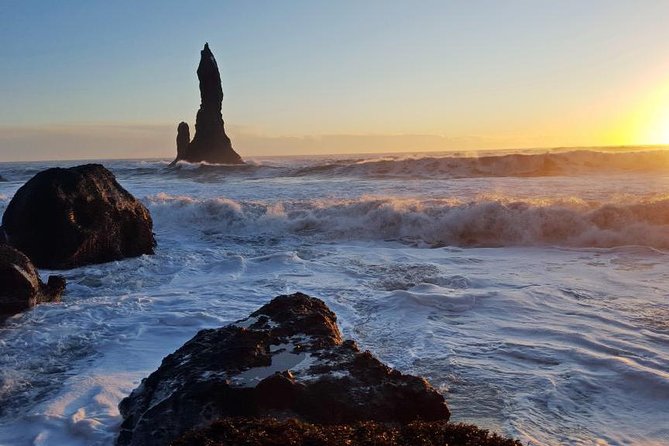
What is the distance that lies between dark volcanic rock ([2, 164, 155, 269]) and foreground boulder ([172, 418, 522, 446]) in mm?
7515

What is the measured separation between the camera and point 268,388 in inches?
117

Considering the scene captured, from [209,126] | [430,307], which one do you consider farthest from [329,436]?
[209,126]

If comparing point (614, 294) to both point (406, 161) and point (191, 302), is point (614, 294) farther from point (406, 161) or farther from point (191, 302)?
point (406, 161)

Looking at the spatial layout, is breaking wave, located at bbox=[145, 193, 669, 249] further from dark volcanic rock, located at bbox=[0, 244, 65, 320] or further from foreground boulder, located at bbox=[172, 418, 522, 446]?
foreground boulder, located at bbox=[172, 418, 522, 446]

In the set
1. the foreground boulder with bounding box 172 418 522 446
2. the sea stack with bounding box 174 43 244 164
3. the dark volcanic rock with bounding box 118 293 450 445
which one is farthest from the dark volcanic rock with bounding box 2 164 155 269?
the sea stack with bounding box 174 43 244 164

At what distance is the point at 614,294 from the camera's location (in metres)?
6.46

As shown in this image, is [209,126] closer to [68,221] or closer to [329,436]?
[68,221]

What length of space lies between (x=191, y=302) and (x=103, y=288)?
1694 mm

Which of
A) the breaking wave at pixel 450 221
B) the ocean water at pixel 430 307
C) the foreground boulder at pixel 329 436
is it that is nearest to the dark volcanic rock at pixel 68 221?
the ocean water at pixel 430 307

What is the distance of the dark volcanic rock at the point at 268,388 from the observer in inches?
114

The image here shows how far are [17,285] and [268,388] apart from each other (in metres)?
4.50

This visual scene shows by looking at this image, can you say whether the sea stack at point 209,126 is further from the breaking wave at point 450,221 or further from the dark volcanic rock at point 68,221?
the dark volcanic rock at point 68,221

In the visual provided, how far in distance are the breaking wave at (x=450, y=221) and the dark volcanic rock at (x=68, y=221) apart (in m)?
3.77

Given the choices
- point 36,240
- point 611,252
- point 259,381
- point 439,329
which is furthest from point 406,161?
point 259,381
